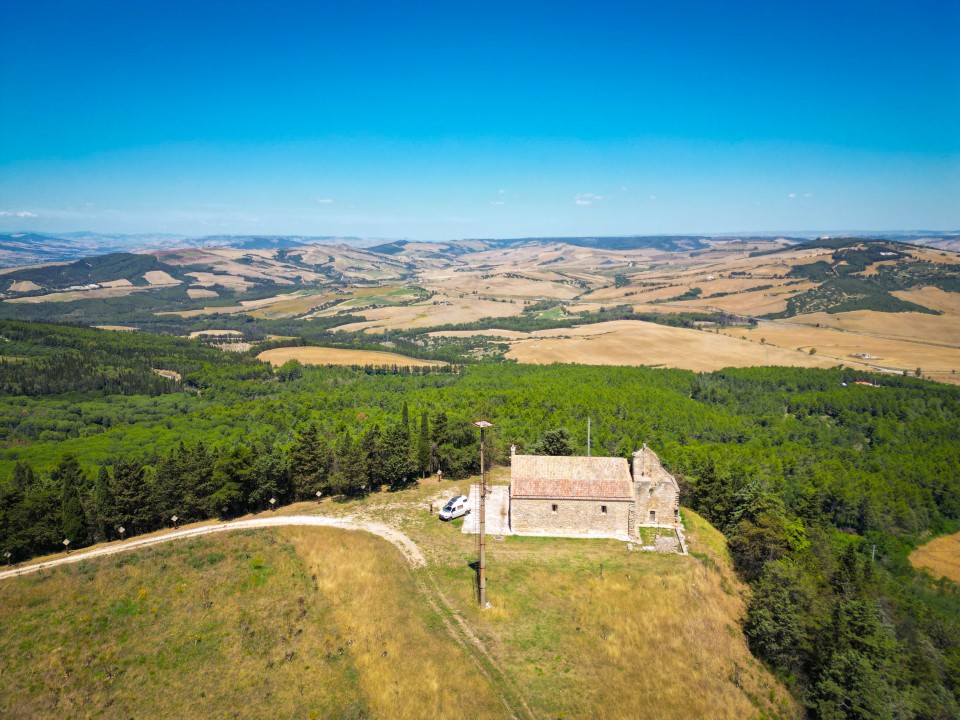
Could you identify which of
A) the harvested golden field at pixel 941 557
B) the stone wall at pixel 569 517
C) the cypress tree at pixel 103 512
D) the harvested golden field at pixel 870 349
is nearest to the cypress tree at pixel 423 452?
the stone wall at pixel 569 517

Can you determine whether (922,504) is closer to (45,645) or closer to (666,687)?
(666,687)

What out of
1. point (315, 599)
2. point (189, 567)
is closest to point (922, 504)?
point (315, 599)

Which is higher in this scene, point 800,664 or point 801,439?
point 800,664

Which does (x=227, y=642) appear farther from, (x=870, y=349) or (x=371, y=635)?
(x=870, y=349)

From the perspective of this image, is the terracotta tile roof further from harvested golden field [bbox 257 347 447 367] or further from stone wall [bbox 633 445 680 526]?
harvested golden field [bbox 257 347 447 367]

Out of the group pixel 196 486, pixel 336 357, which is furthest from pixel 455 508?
pixel 336 357

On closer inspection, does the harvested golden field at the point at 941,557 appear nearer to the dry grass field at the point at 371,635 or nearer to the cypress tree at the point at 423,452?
the dry grass field at the point at 371,635
